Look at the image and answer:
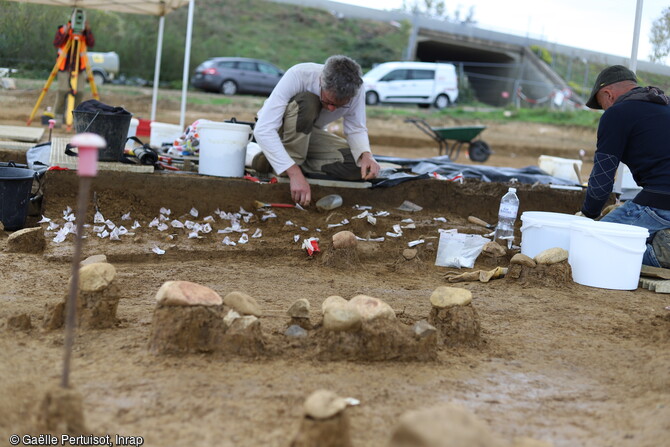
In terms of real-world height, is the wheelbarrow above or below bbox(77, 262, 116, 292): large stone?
above

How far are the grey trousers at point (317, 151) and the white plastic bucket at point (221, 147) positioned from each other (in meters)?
0.39

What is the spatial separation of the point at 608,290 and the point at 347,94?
2395 millimetres

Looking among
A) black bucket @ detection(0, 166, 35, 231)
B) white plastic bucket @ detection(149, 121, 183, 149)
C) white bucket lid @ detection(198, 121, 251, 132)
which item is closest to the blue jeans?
white bucket lid @ detection(198, 121, 251, 132)

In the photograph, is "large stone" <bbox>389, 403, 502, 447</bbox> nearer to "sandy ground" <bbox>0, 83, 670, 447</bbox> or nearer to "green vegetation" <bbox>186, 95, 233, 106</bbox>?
"sandy ground" <bbox>0, 83, 670, 447</bbox>

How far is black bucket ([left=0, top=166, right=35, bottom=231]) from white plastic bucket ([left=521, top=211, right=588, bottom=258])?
3828 millimetres

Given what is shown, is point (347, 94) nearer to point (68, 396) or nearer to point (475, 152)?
point (68, 396)

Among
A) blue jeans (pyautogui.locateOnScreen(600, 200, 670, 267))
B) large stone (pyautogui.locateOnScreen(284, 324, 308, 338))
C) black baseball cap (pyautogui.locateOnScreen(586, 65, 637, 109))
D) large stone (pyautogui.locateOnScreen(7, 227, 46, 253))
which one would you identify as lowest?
large stone (pyautogui.locateOnScreen(7, 227, 46, 253))

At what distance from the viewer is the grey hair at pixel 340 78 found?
5082 millimetres

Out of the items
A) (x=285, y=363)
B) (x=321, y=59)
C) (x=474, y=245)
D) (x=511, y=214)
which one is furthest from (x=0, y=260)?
(x=321, y=59)

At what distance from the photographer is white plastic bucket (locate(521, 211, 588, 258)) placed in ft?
16.2

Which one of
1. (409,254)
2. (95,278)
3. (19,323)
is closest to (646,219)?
(409,254)

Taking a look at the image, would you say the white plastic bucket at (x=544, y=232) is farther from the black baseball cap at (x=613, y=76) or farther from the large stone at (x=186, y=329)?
the large stone at (x=186, y=329)

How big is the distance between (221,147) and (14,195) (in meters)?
1.74

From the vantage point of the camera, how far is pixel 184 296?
9.11ft
